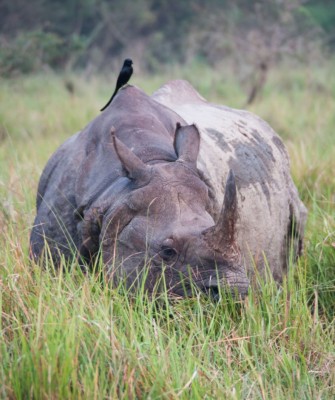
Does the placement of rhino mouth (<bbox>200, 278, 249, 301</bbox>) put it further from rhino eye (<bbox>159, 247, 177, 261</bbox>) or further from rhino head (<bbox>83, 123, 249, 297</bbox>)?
rhino eye (<bbox>159, 247, 177, 261</bbox>)

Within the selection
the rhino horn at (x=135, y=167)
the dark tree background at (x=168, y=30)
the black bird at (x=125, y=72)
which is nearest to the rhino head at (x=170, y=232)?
the rhino horn at (x=135, y=167)

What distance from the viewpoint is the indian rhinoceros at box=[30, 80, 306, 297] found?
3.96m

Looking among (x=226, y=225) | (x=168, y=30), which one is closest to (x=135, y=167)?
(x=226, y=225)

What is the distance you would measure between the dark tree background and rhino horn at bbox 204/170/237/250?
29.1 feet

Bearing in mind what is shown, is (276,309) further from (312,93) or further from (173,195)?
(312,93)

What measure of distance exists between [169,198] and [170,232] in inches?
7.2

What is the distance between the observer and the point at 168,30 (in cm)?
2341

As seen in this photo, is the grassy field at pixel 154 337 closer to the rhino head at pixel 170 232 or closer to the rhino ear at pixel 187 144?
the rhino head at pixel 170 232

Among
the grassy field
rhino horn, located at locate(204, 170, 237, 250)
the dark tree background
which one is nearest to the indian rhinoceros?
rhino horn, located at locate(204, 170, 237, 250)

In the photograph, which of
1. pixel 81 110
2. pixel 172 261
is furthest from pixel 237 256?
pixel 81 110

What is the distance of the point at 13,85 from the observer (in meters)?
12.9

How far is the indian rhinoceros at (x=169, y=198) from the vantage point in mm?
3959

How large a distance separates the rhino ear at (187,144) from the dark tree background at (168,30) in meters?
8.15

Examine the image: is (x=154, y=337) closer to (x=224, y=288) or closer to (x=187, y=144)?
(x=224, y=288)
